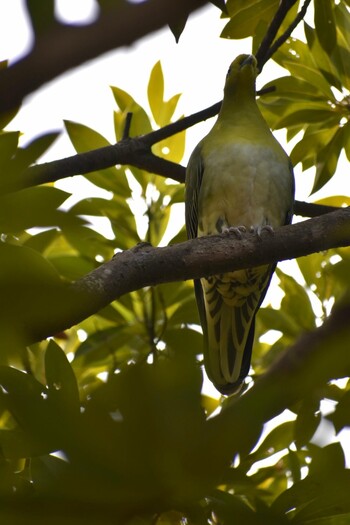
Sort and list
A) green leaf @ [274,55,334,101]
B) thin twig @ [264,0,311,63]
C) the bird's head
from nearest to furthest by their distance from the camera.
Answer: thin twig @ [264,0,311,63] → green leaf @ [274,55,334,101] → the bird's head

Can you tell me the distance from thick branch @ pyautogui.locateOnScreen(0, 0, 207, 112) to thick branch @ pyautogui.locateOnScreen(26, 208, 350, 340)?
6.28 feet

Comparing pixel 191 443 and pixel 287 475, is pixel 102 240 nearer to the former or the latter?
pixel 287 475

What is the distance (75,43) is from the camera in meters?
0.48

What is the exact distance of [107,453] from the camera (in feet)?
1.68

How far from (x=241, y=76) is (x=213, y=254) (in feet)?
8.27

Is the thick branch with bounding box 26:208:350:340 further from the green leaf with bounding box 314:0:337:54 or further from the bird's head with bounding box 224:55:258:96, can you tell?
the bird's head with bounding box 224:55:258:96

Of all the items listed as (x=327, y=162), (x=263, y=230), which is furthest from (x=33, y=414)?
(x=327, y=162)

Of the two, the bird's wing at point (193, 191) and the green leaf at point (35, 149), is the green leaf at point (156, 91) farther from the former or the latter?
the green leaf at point (35, 149)

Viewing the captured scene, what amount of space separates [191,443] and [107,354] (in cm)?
329

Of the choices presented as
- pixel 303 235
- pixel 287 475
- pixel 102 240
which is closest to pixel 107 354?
pixel 102 240

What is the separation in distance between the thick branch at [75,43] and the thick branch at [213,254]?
1.91m

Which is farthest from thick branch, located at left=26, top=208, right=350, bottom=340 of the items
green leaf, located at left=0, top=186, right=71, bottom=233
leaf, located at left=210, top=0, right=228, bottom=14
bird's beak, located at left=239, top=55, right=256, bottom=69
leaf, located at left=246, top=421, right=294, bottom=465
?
bird's beak, located at left=239, top=55, right=256, bottom=69

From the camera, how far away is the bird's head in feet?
16.0

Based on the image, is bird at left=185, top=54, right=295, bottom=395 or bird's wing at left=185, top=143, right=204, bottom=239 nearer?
bird's wing at left=185, top=143, right=204, bottom=239
